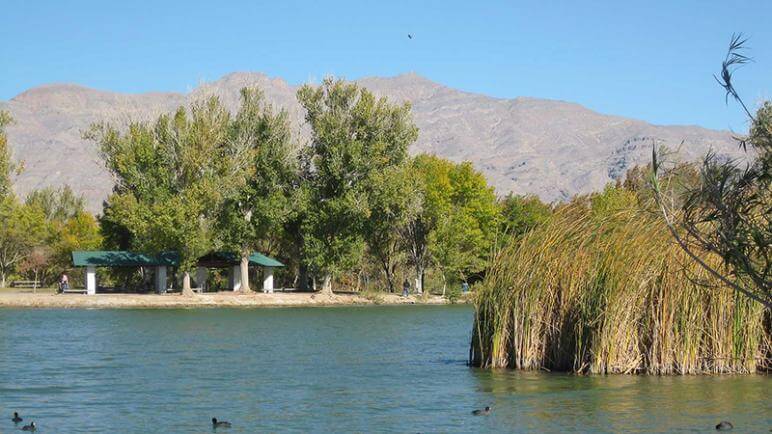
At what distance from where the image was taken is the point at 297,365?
34.7m

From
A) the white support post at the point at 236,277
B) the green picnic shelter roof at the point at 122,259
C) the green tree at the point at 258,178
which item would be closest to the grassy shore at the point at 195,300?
the white support post at the point at 236,277

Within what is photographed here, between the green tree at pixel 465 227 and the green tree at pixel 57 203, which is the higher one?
the green tree at pixel 57 203

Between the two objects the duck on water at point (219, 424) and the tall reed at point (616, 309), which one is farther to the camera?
the tall reed at point (616, 309)

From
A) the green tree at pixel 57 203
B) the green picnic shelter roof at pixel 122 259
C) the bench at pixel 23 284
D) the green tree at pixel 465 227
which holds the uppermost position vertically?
the green tree at pixel 57 203

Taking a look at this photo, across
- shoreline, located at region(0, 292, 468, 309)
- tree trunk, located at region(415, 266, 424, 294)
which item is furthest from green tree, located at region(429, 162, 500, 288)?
shoreline, located at region(0, 292, 468, 309)

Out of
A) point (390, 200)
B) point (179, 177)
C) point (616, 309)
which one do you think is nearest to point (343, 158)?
point (390, 200)

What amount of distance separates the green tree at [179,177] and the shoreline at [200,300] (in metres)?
2.72

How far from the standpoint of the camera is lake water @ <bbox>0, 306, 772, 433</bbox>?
22328mm

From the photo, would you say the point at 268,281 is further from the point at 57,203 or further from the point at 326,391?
the point at 57,203

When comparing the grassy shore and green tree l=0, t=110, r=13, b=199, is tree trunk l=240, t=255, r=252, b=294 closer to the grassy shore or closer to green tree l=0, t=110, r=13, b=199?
the grassy shore

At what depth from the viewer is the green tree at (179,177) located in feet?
251

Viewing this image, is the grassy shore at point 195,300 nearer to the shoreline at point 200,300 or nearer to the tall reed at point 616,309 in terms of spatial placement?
the shoreline at point 200,300

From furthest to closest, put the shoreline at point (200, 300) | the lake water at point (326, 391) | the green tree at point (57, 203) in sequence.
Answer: the green tree at point (57, 203)
the shoreline at point (200, 300)
the lake water at point (326, 391)

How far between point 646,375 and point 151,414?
11.9 metres
